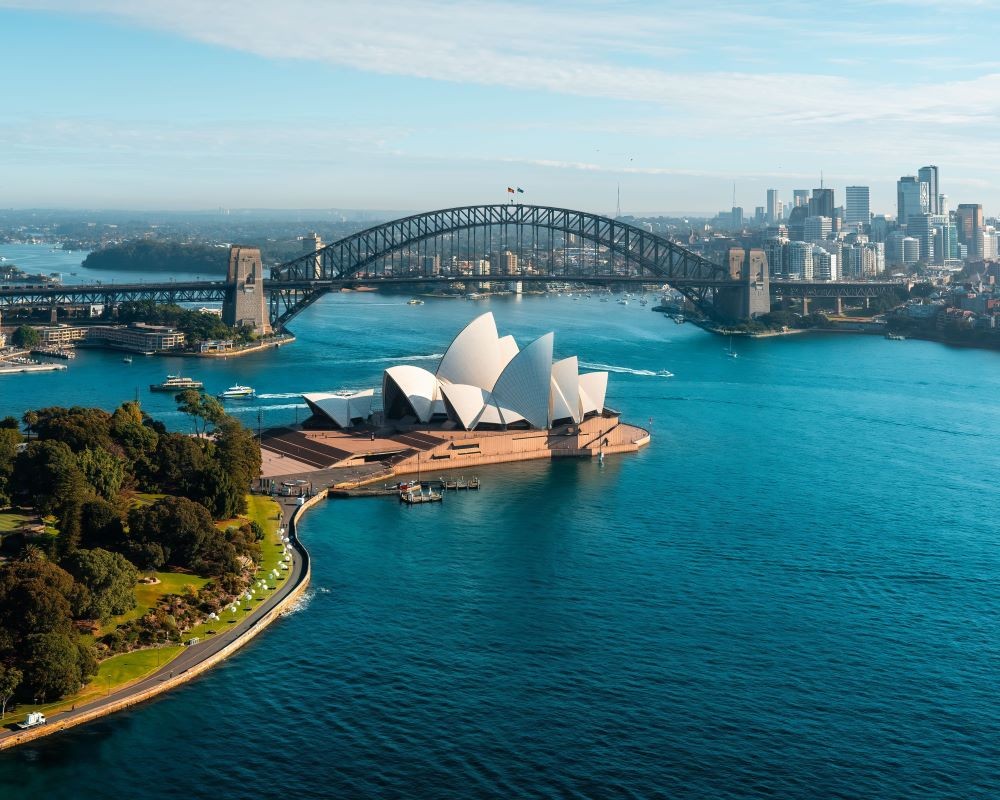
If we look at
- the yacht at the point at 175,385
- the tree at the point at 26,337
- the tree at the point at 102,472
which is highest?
the tree at the point at 26,337

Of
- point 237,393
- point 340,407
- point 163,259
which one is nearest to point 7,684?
point 340,407

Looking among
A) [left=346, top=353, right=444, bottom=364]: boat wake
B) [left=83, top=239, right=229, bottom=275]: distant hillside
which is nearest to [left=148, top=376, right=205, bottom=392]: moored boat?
[left=346, top=353, right=444, bottom=364]: boat wake

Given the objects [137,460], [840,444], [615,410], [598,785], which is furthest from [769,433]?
[598,785]

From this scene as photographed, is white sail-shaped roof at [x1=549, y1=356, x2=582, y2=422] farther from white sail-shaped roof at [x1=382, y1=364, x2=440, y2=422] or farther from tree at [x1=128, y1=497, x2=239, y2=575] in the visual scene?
tree at [x1=128, y1=497, x2=239, y2=575]

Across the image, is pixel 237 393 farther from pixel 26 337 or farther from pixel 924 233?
pixel 924 233

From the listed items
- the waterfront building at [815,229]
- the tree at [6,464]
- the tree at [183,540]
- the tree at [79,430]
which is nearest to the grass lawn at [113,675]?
the tree at [183,540]

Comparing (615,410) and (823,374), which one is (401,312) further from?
(615,410)

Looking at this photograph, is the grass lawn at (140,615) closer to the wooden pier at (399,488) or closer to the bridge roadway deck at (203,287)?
the wooden pier at (399,488)
